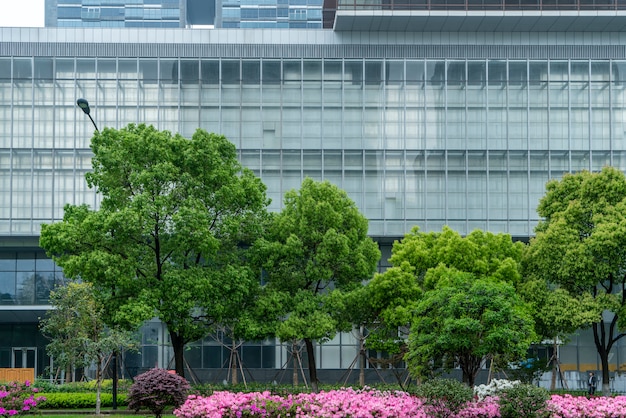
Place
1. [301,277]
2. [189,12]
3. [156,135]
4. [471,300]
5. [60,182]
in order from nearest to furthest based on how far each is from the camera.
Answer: [471,300]
[156,135]
[301,277]
[60,182]
[189,12]

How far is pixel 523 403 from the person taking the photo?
26938 millimetres

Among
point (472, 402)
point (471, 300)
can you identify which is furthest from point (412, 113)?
point (472, 402)

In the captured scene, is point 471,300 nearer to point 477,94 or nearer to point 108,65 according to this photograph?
point 477,94

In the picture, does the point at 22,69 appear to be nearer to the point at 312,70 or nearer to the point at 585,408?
the point at 312,70

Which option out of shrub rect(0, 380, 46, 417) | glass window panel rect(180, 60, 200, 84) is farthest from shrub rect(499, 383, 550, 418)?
glass window panel rect(180, 60, 200, 84)

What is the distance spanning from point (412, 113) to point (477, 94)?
3921 millimetres

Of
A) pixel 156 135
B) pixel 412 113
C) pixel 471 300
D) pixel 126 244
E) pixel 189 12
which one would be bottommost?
pixel 471 300

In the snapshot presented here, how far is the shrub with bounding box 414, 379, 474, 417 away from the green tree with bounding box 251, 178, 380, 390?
13.7 m

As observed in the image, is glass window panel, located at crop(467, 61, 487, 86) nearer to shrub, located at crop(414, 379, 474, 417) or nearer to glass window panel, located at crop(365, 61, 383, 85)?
glass window panel, located at crop(365, 61, 383, 85)

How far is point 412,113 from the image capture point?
54.5 meters

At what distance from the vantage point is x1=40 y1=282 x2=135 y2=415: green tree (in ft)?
121

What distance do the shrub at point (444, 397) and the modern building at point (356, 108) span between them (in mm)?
27049

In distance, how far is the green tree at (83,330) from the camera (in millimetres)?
36906

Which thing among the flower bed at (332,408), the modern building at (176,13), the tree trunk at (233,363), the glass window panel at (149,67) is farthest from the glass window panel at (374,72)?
the modern building at (176,13)
